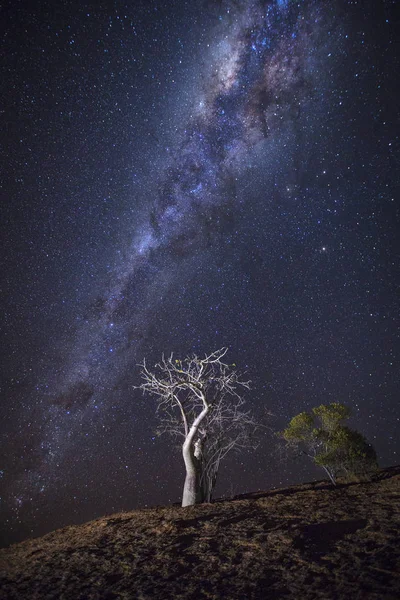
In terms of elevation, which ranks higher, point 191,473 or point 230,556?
point 191,473

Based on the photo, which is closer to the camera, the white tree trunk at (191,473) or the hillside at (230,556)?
the hillside at (230,556)

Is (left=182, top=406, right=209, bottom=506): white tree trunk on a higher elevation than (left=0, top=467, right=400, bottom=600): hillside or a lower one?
higher

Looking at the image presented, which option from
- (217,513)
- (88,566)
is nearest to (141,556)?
(88,566)

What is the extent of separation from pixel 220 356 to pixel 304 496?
483cm

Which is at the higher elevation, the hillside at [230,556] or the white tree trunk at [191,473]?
the white tree trunk at [191,473]

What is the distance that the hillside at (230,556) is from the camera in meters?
3.73

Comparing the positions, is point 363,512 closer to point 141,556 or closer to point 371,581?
point 371,581

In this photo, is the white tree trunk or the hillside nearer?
the hillside

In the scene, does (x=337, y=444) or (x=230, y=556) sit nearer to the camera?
(x=230, y=556)

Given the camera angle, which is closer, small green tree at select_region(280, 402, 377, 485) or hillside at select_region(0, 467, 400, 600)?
hillside at select_region(0, 467, 400, 600)

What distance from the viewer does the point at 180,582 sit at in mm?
4176

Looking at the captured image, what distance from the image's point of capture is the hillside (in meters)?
3.73

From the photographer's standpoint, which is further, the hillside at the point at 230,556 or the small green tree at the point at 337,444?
the small green tree at the point at 337,444

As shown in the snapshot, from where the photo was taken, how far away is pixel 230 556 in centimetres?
481
